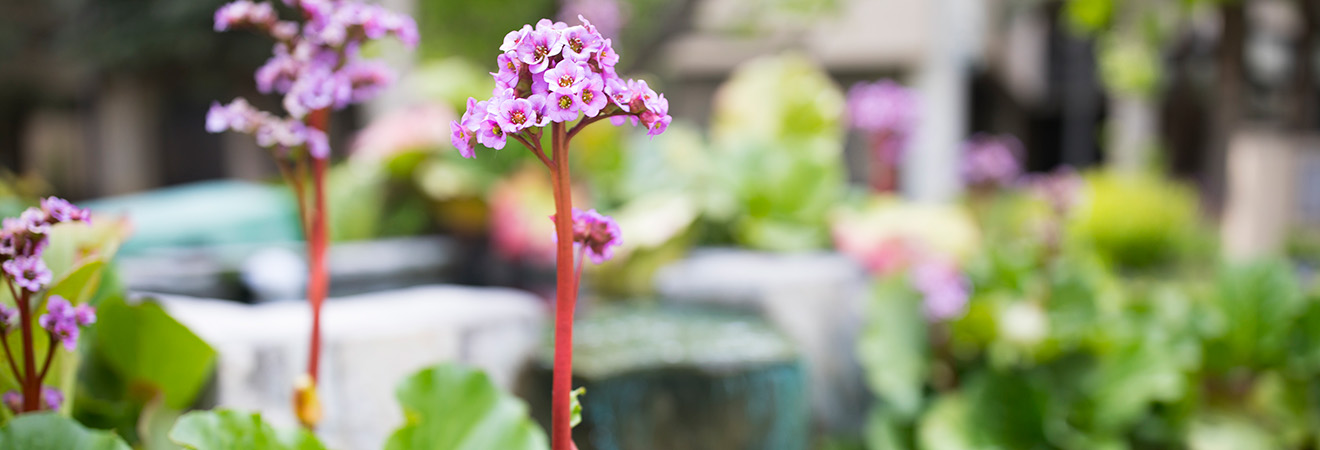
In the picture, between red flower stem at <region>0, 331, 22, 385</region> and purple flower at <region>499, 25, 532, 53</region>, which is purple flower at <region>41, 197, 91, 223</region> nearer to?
red flower stem at <region>0, 331, 22, 385</region>

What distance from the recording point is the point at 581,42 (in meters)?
0.68

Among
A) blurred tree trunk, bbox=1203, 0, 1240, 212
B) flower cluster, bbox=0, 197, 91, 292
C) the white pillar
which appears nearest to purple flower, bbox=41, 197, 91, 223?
flower cluster, bbox=0, 197, 91, 292

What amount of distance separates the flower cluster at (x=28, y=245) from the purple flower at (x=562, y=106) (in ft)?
1.66

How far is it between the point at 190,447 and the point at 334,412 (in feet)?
2.18

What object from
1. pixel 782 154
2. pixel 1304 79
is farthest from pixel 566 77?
pixel 1304 79

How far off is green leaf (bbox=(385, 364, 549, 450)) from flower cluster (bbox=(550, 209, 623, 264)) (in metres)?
0.24

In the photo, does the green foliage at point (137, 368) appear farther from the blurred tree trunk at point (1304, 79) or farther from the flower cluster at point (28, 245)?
the blurred tree trunk at point (1304, 79)

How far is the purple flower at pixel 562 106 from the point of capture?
65cm

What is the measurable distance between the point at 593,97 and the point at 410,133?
246cm

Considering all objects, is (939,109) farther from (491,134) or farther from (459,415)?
(491,134)

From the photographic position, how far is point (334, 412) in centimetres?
147

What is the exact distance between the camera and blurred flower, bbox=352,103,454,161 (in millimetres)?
2965

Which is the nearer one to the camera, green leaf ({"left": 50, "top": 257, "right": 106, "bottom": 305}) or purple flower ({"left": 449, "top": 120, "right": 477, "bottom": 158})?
purple flower ({"left": 449, "top": 120, "right": 477, "bottom": 158})

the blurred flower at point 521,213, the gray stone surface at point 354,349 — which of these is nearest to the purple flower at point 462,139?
the gray stone surface at point 354,349
